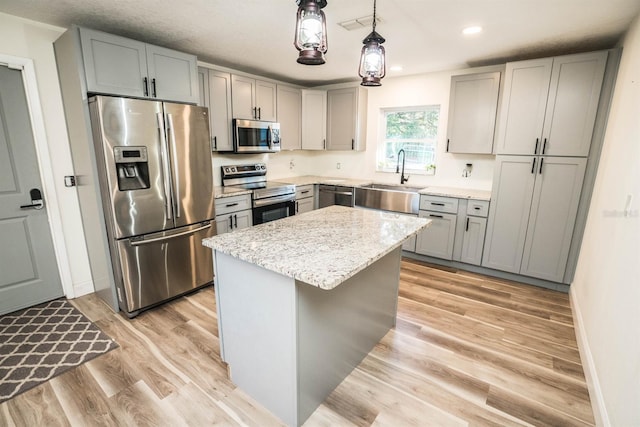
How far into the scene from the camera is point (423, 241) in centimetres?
380

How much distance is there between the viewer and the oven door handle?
12.0ft

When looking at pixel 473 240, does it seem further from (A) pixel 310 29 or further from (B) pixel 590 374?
(A) pixel 310 29

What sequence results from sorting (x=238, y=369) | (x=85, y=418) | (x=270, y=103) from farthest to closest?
1. (x=270, y=103)
2. (x=238, y=369)
3. (x=85, y=418)

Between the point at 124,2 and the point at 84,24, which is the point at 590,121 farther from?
the point at 84,24

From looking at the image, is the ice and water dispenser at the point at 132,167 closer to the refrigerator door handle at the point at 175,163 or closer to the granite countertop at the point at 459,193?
the refrigerator door handle at the point at 175,163

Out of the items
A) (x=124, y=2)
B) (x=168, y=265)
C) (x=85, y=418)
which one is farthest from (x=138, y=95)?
(x=85, y=418)

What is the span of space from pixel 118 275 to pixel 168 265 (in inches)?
15.0

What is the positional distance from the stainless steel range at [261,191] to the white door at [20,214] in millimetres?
1816

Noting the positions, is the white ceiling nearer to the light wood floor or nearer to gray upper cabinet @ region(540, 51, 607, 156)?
gray upper cabinet @ region(540, 51, 607, 156)

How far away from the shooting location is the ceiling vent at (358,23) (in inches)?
89.7

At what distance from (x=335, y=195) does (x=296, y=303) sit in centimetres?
314

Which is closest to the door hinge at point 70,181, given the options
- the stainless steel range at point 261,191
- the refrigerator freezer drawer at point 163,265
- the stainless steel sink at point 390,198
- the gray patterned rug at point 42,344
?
the refrigerator freezer drawer at point 163,265

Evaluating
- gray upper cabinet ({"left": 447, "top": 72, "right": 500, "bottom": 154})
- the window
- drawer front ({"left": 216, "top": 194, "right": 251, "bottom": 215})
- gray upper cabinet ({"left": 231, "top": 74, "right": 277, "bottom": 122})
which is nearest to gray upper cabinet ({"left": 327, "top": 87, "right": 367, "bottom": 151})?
the window

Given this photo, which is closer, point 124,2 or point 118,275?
point 124,2
